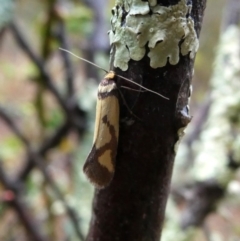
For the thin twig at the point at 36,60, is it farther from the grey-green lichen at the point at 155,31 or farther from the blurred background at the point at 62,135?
the grey-green lichen at the point at 155,31

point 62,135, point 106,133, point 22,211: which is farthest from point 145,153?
point 62,135


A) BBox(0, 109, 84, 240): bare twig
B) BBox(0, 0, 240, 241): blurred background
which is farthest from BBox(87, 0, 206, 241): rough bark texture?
BBox(0, 109, 84, 240): bare twig

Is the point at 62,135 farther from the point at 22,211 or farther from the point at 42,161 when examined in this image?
the point at 22,211

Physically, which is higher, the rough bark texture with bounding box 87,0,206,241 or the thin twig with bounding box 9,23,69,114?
the thin twig with bounding box 9,23,69,114

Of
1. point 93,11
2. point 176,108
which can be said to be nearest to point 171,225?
point 176,108

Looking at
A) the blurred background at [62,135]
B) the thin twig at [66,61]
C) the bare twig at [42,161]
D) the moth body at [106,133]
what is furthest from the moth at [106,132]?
the thin twig at [66,61]

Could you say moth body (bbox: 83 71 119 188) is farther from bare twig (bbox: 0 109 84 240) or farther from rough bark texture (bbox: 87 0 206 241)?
bare twig (bbox: 0 109 84 240)

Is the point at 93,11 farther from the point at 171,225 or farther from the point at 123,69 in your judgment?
the point at 123,69
